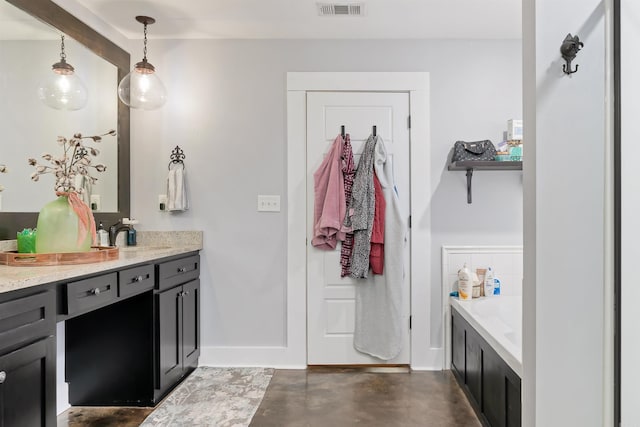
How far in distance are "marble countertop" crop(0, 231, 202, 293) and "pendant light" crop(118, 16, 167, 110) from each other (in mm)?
925

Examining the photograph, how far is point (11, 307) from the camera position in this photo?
1346mm

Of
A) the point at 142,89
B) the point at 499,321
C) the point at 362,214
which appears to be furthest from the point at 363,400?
the point at 142,89

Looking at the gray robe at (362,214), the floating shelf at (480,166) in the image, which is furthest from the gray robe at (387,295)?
the floating shelf at (480,166)

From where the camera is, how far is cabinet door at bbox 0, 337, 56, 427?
1.31 meters

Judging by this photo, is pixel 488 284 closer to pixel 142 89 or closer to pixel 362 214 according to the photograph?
pixel 362 214

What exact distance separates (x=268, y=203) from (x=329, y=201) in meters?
0.46

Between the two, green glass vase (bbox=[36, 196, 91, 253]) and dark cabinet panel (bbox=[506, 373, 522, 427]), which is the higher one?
green glass vase (bbox=[36, 196, 91, 253])

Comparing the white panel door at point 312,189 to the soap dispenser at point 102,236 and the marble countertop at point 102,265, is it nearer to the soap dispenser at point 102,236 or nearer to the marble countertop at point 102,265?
the marble countertop at point 102,265

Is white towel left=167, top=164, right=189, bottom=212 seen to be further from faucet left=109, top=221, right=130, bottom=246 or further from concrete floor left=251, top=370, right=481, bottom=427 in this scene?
concrete floor left=251, top=370, right=481, bottom=427

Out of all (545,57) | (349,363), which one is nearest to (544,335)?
(545,57)

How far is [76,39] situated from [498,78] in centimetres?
279

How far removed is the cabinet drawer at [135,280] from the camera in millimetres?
2059

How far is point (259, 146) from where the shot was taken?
3.06m

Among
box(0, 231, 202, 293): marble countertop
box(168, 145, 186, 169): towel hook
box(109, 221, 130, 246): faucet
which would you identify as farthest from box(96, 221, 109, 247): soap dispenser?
box(168, 145, 186, 169): towel hook
